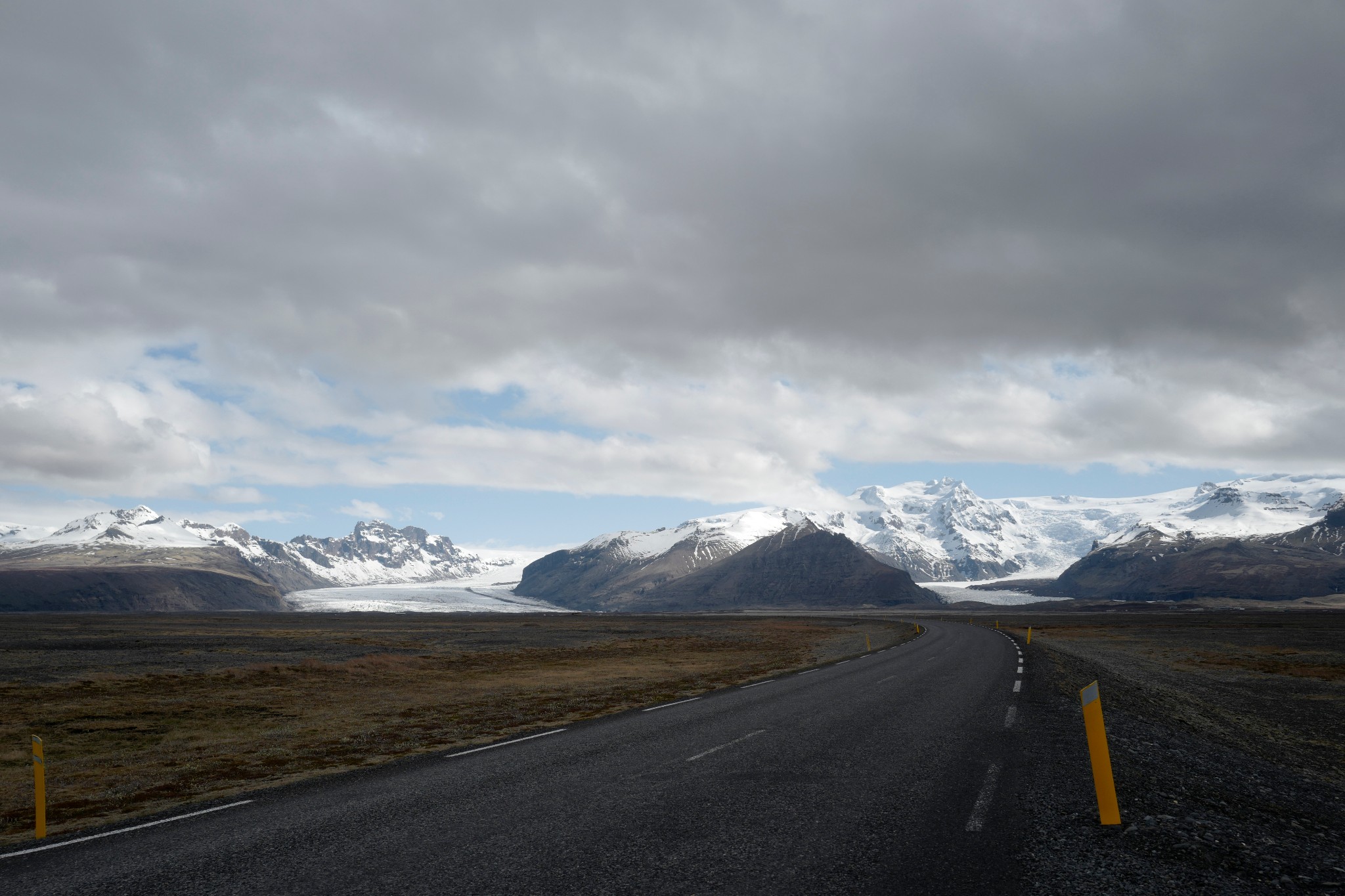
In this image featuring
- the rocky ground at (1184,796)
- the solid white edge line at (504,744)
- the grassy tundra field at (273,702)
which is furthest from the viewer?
the solid white edge line at (504,744)

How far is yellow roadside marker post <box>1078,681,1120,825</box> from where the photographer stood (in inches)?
341

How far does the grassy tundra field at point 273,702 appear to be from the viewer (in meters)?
15.9

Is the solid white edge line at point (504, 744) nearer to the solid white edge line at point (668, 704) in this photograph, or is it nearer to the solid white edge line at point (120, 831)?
the solid white edge line at point (668, 704)

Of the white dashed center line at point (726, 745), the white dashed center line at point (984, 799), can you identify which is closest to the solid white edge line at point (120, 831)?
the white dashed center line at point (726, 745)

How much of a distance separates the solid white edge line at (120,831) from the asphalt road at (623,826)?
0.67 feet

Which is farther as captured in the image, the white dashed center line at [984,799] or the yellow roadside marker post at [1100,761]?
the white dashed center line at [984,799]

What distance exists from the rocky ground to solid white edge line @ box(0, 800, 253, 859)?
11738mm

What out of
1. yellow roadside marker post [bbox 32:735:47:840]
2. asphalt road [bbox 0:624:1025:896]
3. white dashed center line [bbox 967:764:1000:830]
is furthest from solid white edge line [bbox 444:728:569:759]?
white dashed center line [bbox 967:764:1000:830]

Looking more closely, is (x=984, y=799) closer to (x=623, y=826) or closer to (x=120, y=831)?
(x=623, y=826)

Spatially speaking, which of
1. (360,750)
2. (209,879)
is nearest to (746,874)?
(209,879)

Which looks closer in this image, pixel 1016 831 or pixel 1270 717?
pixel 1016 831

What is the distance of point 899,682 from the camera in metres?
27.2

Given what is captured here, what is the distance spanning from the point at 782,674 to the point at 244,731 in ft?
68.8

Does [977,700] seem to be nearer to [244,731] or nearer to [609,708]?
[609,708]
